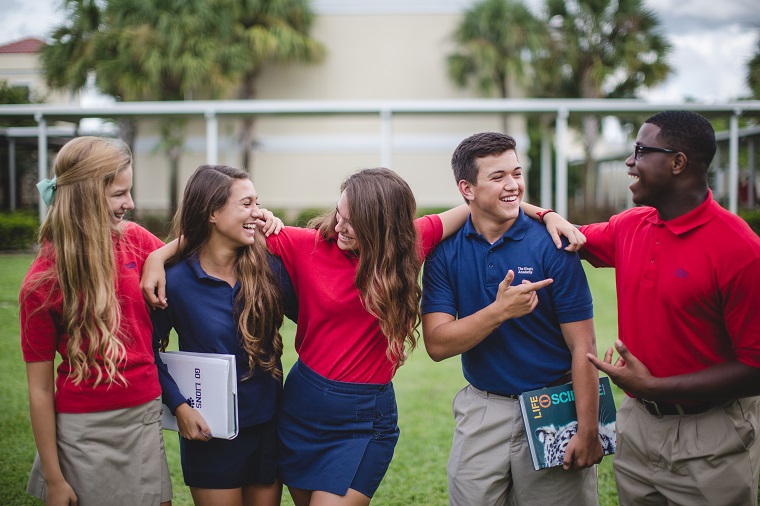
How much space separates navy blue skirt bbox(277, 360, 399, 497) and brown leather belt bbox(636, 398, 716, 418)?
1.01m

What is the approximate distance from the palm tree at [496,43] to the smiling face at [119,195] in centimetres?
2079

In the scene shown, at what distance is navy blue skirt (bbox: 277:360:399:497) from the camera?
8.63ft

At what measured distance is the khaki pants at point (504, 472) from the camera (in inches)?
106

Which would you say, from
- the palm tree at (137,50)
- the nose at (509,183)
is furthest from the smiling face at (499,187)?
the palm tree at (137,50)

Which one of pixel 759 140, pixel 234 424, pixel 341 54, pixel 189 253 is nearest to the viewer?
pixel 234 424

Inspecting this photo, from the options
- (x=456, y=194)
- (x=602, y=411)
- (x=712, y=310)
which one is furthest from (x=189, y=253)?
(x=456, y=194)

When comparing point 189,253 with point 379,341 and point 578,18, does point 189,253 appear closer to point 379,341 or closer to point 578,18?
point 379,341

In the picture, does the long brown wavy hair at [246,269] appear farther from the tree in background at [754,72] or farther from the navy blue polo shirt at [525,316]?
the tree in background at [754,72]

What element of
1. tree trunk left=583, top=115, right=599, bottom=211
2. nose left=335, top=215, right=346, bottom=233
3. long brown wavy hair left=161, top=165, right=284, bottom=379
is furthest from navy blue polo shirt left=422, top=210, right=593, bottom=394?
tree trunk left=583, top=115, right=599, bottom=211

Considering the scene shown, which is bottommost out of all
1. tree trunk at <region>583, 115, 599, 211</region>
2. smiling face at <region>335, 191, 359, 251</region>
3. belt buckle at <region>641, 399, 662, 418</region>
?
belt buckle at <region>641, 399, 662, 418</region>

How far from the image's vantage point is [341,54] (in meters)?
23.9

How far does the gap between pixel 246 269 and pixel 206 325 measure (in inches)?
10.9

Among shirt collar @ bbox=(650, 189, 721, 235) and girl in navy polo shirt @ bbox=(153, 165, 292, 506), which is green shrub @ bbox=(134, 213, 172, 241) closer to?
girl in navy polo shirt @ bbox=(153, 165, 292, 506)

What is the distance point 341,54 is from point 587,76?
8502 millimetres
